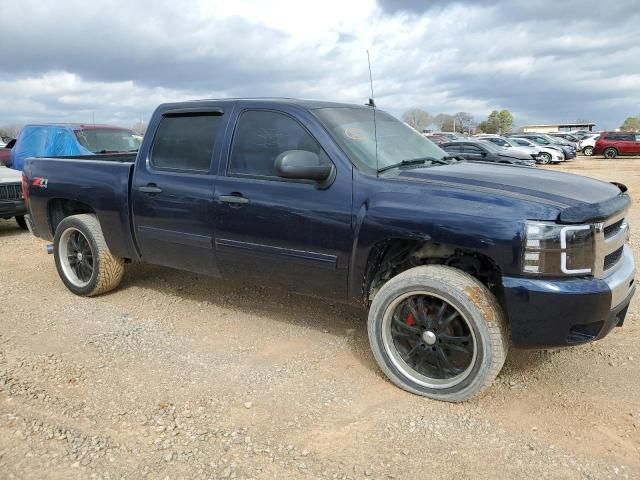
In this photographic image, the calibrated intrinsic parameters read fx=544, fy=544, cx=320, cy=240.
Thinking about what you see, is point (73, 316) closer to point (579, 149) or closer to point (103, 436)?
point (103, 436)

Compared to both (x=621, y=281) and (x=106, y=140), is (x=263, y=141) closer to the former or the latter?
(x=621, y=281)

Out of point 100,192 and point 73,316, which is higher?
point 100,192

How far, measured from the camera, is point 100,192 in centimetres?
491

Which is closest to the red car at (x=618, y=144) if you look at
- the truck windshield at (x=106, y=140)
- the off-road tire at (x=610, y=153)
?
the off-road tire at (x=610, y=153)

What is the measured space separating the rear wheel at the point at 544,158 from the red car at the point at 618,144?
687cm

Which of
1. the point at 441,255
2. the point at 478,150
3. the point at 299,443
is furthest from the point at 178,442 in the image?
the point at 478,150

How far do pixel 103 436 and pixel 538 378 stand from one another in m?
2.75

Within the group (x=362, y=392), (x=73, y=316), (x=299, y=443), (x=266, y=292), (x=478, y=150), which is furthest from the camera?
(x=478, y=150)

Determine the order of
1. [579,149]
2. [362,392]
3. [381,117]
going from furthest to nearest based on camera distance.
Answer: [579,149] < [381,117] < [362,392]

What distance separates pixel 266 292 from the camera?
213 inches

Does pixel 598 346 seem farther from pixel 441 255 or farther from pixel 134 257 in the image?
pixel 134 257

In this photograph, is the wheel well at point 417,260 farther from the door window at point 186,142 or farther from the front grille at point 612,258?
the door window at point 186,142

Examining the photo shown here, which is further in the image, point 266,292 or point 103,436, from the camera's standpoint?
point 266,292

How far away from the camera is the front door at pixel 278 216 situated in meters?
3.62
